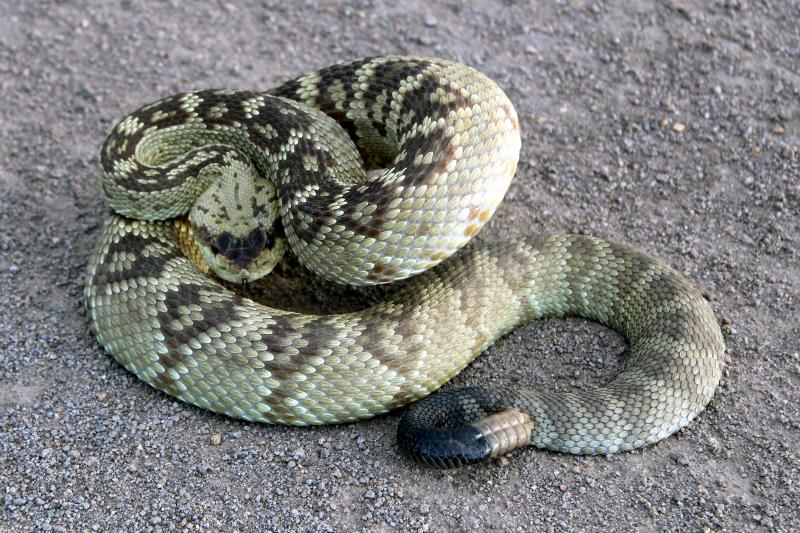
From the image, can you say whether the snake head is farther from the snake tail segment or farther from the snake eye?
the snake tail segment

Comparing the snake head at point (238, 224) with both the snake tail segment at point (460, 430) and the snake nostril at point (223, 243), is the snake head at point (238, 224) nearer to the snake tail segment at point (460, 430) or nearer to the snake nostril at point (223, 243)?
the snake nostril at point (223, 243)

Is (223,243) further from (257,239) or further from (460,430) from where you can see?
(460,430)

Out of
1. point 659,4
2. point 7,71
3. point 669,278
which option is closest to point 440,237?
point 669,278

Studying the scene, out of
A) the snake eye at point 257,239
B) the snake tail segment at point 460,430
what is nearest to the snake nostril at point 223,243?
the snake eye at point 257,239

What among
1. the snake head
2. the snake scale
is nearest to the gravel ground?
the snake scale

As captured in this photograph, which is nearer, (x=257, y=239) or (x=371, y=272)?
(x=371, y=272)

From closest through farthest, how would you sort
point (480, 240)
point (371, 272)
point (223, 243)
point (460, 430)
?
point (460, 430)
point (371, 272)
point (223, 243)
point (480, 240)

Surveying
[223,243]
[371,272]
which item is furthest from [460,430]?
[223,243]

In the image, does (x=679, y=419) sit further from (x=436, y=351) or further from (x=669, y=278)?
(x=436, y=351)
